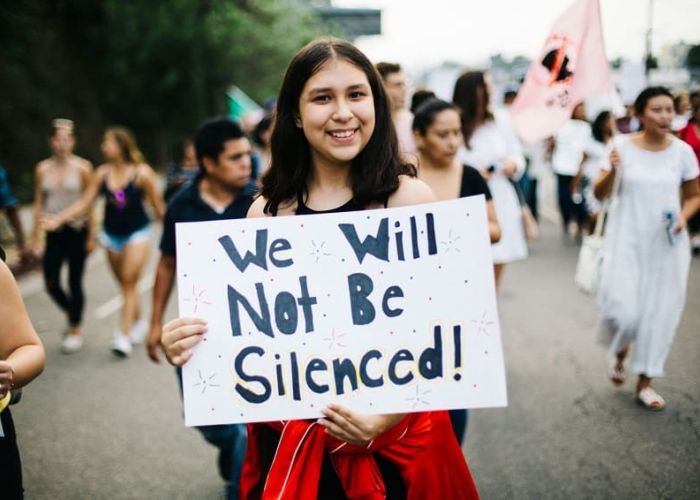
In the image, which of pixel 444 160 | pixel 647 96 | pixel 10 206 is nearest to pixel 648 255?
pixel 647 96

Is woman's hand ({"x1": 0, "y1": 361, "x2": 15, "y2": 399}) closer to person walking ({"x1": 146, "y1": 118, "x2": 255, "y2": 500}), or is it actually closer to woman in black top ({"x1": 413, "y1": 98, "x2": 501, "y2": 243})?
person walking ({"x1": 146, "y1": 118, "x2": 255, "y2": 500})

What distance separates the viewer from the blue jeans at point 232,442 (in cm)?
298

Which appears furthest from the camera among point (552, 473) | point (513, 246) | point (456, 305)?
point (513, 246)

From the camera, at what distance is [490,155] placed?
4.36m

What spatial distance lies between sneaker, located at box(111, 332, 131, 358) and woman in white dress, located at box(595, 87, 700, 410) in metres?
3.96

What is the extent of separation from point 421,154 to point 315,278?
1.99 metres

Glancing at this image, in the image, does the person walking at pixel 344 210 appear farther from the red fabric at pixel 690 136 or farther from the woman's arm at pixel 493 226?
the red fabric at pixel 690 136

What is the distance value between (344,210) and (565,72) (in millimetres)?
2016

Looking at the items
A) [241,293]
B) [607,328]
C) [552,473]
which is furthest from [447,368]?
[607,328]

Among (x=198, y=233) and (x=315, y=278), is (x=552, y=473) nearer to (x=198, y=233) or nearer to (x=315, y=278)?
A: (x=315, y=278)

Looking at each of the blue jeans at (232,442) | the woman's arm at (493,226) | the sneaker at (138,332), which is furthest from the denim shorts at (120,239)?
the woman's arm at (493,226)

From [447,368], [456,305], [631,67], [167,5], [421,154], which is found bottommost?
Answer: [447,368]

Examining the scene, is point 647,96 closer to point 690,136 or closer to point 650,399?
point 650,399

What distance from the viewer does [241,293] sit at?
1701mm
